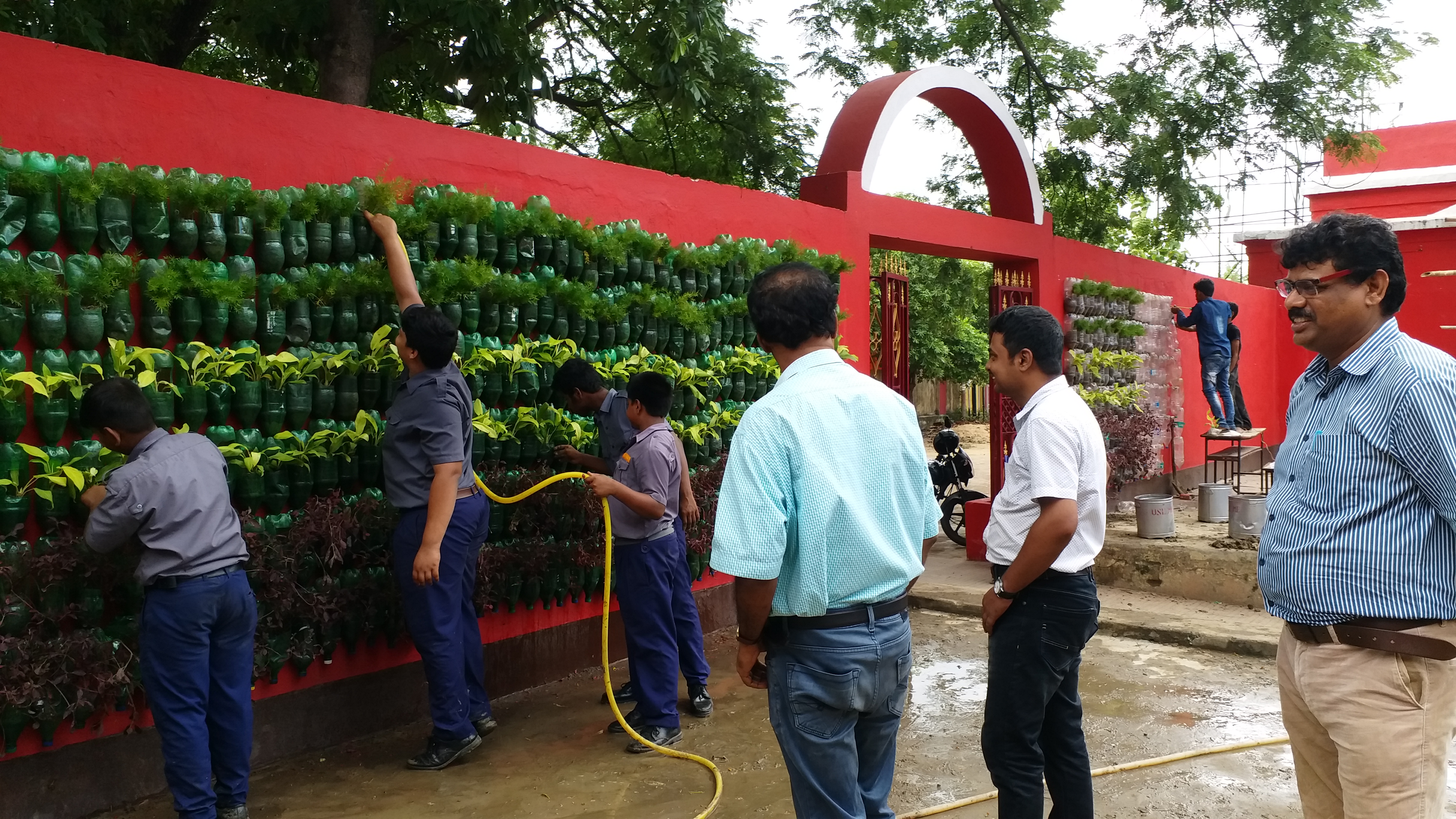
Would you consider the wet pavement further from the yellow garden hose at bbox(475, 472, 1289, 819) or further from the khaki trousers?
the khaki trousers

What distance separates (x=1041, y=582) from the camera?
3.10 meters

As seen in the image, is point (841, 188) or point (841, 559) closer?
point (841, 559)

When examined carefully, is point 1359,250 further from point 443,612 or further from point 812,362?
point 443,612

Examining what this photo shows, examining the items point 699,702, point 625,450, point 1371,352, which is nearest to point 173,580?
point 625,450

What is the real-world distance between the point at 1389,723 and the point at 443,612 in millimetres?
3257

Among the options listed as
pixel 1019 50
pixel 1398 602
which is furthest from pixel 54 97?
pixel 1019 50

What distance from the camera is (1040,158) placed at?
14.5 metres

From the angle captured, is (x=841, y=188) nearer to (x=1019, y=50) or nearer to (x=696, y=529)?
(x=696, y=529)

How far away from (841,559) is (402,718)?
3.15 m

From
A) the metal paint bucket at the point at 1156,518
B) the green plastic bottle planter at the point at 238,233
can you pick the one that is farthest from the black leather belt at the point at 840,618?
the metal paint bucket at the point at 1156,518

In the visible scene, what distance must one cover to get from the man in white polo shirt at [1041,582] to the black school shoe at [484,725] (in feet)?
7.93

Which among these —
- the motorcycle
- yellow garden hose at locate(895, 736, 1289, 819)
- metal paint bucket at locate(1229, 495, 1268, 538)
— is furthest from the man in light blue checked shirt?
the motorcycle

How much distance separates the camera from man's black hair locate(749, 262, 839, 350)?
8.34 ft

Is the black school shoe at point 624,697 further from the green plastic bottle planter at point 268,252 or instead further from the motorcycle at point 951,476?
the motorcycle at point 951,476
